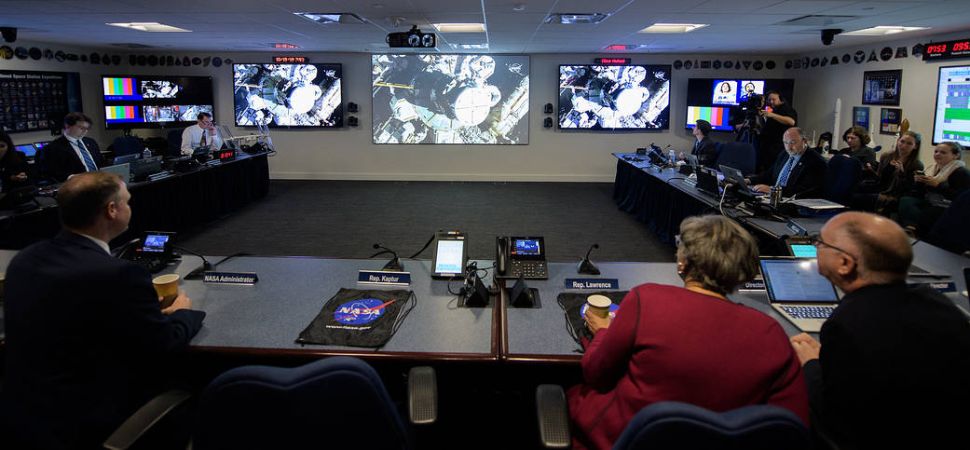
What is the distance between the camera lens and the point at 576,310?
218 cm

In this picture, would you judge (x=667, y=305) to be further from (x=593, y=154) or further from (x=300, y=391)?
(x=593, y=154)

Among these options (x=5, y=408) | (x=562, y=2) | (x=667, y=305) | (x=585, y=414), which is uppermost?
(x=562, y=2)

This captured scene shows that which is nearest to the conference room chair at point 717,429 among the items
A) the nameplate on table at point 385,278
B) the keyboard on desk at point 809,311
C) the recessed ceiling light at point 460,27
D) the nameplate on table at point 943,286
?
the keyboard on desk at point 809,311

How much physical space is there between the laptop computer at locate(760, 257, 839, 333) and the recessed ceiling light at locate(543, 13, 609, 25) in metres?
3.71

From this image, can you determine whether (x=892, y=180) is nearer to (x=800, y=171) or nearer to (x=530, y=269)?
(x=800, y=171)

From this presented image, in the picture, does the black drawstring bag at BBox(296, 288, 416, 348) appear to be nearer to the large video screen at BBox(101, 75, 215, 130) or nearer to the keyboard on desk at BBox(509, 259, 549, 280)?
the keyboard on desk at BBox(509, 259, 549, 280)

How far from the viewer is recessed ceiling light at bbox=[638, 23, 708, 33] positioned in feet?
20.1

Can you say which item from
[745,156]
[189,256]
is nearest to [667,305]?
[189,256]

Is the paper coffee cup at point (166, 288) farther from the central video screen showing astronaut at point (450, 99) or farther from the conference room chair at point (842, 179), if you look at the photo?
Answer: the central video screen showing astronaut at point (450, 99)

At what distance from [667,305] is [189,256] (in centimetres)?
242

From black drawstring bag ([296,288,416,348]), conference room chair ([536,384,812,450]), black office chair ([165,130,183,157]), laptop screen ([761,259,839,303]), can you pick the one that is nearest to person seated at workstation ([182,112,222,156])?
black office chair ([165,130,183,157])

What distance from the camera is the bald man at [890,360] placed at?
1328mm

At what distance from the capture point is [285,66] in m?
9.60

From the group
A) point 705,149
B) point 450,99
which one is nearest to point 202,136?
point 450,99
